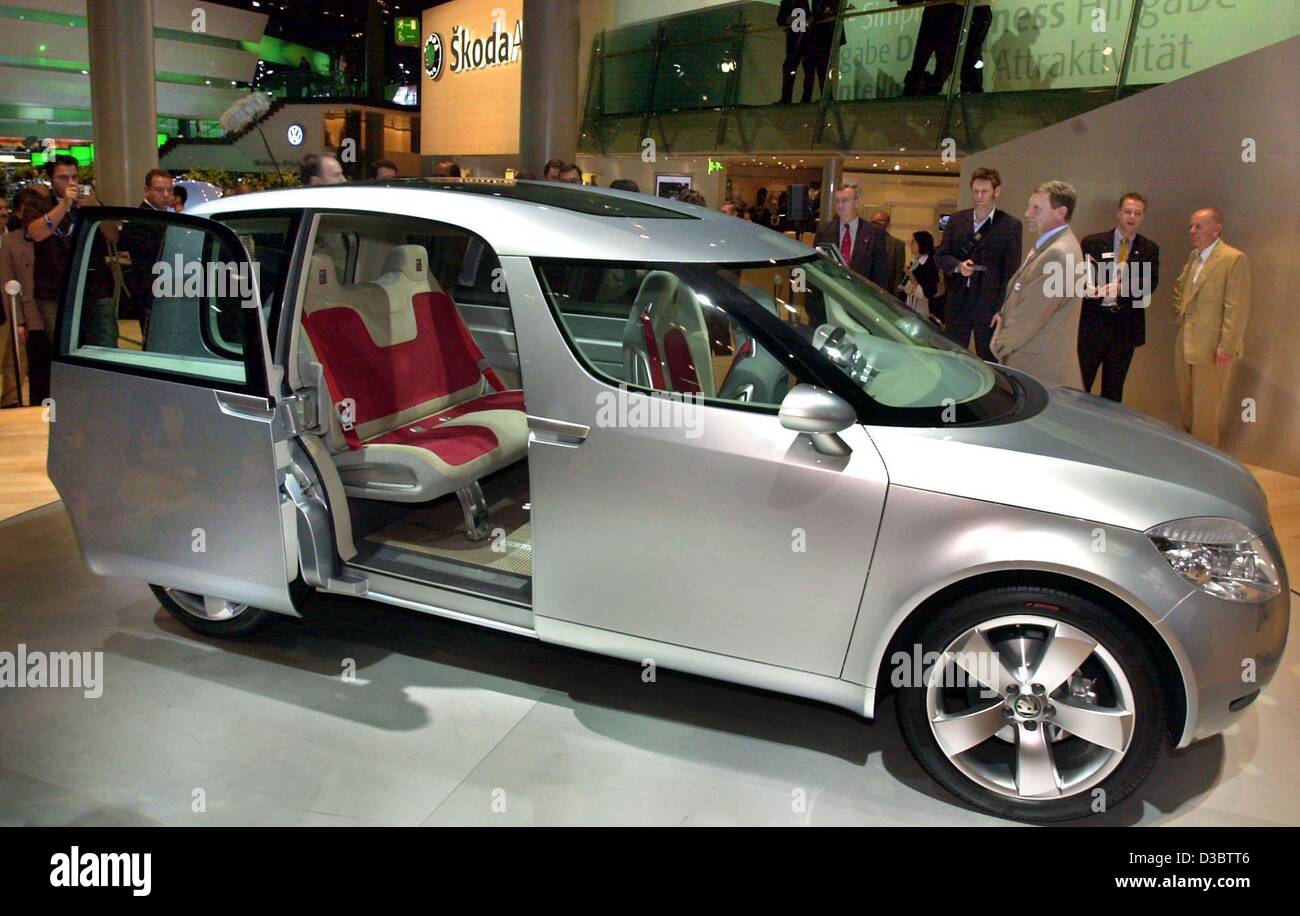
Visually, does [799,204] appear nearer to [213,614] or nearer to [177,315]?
[177,315]

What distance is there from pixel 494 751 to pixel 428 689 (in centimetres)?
48

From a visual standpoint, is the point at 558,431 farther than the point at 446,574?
No

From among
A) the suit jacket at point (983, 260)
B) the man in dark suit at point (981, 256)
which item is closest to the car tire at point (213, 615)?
the man in dark suit at point (981, 256)

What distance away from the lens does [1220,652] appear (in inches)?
98.7

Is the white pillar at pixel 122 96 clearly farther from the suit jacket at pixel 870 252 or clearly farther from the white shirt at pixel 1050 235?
the white shirt at pixel 1050 235

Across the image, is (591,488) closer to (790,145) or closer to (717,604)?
(717,604)

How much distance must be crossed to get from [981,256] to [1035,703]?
412 centimetres

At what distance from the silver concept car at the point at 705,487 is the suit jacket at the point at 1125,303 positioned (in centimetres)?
358

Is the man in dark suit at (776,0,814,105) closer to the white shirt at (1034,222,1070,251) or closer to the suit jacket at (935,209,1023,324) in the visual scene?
the suit jacket at (935,209,1023,324)

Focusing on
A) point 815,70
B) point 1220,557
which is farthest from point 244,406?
point 815,70
